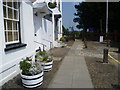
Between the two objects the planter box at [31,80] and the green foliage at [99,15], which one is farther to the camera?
the green foliage at [99,15]

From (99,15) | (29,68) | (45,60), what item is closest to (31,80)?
(29,68)

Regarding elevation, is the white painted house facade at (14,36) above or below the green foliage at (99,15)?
below

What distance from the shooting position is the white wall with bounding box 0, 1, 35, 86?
12.9 feet

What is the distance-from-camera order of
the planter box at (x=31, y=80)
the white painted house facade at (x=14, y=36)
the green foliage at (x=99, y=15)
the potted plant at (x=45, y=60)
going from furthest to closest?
the green foliage at (x=99, y=15) → the potted plant at (x=45, y=60) → the white painted house facade at (x=14, y=36) → the planter box at (x=31, y=80)

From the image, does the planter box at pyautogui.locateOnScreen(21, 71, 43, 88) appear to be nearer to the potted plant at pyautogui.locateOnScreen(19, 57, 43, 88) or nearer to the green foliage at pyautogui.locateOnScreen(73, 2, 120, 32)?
the potted plant at pyautogui.locateOnScreen(19, 57, 43, 88)

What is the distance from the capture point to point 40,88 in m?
3.80

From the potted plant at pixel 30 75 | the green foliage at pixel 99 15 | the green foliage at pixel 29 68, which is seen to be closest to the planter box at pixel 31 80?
the potted plant at pixel 30 75

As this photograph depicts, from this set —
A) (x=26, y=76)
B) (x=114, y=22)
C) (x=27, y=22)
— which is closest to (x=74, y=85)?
(x=26, y=76)

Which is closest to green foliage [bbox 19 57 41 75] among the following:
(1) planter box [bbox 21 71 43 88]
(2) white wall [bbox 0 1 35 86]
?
(1) planter box [bbox 21 71 43 88]

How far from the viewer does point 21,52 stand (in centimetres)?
507

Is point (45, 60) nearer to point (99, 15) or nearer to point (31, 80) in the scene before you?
point (31, 80)

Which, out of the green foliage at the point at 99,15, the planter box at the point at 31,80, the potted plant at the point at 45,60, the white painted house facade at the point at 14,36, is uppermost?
the green foliage at the point at 99,15

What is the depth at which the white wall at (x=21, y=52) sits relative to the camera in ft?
12.9

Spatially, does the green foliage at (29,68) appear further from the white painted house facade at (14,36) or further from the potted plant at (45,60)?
the potted plant at (45,60)
